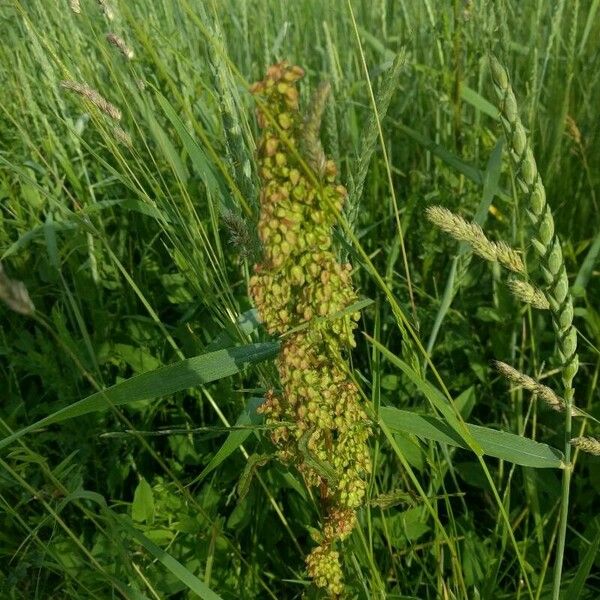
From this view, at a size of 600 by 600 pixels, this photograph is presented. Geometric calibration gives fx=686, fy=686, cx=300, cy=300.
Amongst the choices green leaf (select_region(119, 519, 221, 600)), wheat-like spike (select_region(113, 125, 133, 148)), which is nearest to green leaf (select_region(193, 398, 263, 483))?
green leaf (select_region(119, 519, 221, 600))

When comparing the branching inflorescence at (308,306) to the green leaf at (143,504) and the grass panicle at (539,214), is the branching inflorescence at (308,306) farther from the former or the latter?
the green leaf at (143,504)

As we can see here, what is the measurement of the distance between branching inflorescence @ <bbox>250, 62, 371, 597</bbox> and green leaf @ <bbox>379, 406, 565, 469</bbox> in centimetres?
8

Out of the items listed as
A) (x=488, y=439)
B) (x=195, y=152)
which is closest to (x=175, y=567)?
(x=488, y=439)

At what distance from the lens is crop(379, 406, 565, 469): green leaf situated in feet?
2.90

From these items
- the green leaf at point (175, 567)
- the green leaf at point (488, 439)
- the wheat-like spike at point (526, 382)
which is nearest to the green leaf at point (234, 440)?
the green leaf at point (175, 567)

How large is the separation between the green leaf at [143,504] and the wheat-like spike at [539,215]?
76 cm

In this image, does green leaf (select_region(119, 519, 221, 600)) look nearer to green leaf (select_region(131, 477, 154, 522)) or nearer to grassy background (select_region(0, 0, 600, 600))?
grassy background (select_region(0, 0, 600, 600))

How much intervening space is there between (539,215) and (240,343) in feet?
1.80

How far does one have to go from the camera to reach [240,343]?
3.53 ft

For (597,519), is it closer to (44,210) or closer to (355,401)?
(355,401)

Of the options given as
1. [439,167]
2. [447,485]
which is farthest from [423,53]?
[447,485]

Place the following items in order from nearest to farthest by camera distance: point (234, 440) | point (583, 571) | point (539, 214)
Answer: point (539, 214), point (583, 571), point (234, 440)

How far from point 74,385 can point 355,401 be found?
0.93 meters

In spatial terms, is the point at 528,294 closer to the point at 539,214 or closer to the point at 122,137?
the point at 539,214
